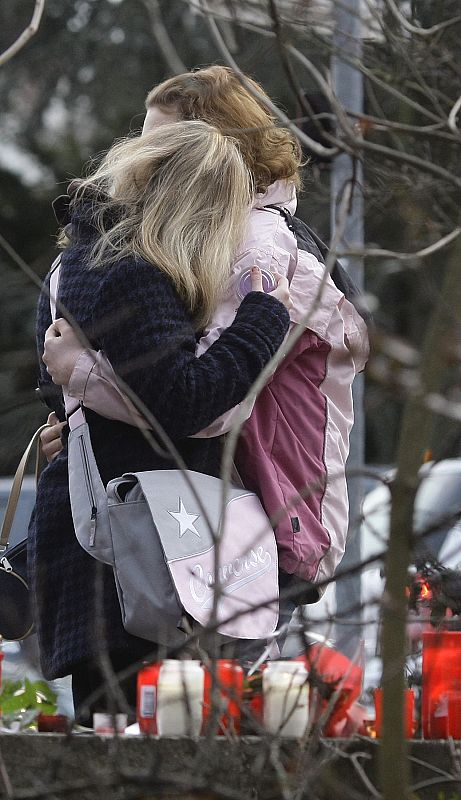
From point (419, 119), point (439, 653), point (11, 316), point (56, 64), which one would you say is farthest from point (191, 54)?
point (439, 653)

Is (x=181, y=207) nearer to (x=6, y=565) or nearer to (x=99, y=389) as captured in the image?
(x=99, y=389)

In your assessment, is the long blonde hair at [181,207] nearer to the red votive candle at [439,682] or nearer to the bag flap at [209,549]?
the bag flap at [209,549]

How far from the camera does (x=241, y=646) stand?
267cm

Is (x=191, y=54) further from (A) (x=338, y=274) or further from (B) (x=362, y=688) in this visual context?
(B) (x=362, y=688)

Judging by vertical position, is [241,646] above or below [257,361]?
below

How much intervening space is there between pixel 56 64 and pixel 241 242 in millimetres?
8783

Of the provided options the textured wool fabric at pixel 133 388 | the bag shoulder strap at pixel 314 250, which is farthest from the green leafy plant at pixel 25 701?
the bag shoulder strap at pixel 314 250

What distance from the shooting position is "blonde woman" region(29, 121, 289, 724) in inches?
104

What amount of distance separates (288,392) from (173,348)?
317 millimetres

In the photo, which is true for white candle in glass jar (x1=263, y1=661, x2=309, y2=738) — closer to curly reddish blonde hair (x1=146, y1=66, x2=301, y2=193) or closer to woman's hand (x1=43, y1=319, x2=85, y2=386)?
woman's hand (x1=43, y1=319, x2=85, y2=386)

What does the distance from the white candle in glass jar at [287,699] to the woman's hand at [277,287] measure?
80 cm

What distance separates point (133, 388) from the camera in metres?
2.65

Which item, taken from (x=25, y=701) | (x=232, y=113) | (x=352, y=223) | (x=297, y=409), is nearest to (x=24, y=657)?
(x=25, y=701)

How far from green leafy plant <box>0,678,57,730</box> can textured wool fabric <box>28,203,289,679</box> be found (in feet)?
0.13
